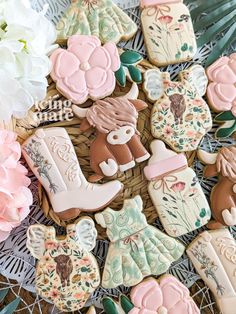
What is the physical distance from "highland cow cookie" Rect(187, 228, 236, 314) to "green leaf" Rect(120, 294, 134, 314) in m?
0.12

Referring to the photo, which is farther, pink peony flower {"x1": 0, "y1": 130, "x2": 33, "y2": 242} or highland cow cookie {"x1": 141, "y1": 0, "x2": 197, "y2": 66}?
highland cow cookie {"x1": 141, "y1": 0, "x2": 197, "y2": 66}

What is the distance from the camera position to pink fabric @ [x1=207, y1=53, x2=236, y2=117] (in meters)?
0.89

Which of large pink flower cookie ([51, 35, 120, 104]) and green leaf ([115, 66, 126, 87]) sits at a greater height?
large pink flower cookie ([51, 35, 120, 104])

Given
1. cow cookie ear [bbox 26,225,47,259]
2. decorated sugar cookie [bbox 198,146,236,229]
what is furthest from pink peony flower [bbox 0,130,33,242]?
decorated sugar cookie [bbox 198,146,236,229]

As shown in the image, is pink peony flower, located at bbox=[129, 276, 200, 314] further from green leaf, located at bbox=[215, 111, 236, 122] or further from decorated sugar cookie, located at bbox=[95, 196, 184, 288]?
green leaf, located at bbox=[215, 111, 236, 122]

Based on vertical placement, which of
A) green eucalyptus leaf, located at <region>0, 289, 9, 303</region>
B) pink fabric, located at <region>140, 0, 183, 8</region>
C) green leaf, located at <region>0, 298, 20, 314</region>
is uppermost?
pink fabric, located at <region>140, 0, 183, 8</region>

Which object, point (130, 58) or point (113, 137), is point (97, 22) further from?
A: point (113, 137)

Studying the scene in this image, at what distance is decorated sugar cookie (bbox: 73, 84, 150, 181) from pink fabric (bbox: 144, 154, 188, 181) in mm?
19

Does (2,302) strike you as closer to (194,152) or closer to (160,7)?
(194,152)

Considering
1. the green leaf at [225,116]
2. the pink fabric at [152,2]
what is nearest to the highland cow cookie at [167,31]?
the pink fabric at [152,2]

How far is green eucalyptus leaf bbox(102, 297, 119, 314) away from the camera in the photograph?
0.83m

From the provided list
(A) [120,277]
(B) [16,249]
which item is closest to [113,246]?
(A) [120,277]

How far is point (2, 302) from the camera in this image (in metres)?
0.85

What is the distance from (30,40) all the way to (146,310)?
44 cm
